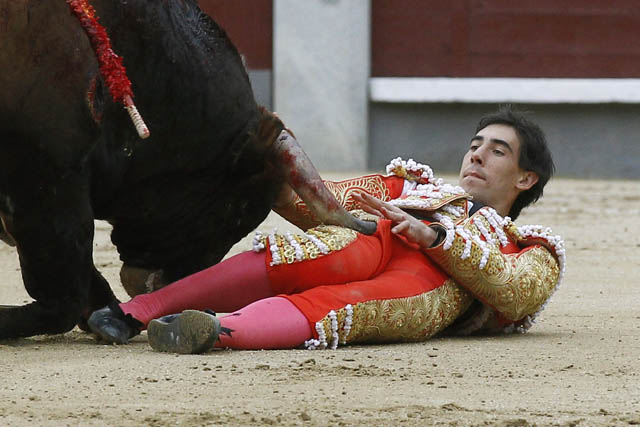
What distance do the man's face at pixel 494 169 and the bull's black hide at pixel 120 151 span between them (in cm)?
49

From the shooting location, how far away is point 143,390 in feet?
7.06

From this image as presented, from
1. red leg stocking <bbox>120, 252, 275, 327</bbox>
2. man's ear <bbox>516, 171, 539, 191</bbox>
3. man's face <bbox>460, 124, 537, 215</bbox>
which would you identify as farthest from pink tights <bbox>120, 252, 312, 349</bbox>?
man's ear <bbox>516, 171, 539, 191</bbox>

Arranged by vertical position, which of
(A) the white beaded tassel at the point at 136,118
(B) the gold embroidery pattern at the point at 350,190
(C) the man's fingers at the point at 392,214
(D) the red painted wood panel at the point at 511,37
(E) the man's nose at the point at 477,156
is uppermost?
(D) the red painted wood panel at the point at 511,37

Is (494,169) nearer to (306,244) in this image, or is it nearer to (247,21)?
(306,244)

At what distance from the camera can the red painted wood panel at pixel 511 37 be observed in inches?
356

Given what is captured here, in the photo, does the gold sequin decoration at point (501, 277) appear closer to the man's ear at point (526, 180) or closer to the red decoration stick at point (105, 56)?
the man's ear at point (526, 180)

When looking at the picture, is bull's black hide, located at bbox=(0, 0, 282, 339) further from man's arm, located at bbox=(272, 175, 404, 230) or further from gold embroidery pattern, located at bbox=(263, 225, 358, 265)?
gold embroidery pattern, located at bbox=(263, 225, 358, 265)

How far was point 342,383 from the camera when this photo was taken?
2.26m

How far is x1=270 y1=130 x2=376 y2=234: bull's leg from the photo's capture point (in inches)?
114

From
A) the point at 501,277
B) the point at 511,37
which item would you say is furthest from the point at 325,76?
the point at 501,277

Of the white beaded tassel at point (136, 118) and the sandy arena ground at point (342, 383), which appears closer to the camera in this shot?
the sandy arena ground at point (342, 383)

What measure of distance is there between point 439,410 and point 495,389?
0.75ft

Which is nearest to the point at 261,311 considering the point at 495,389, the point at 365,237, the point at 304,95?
the point at 365,237

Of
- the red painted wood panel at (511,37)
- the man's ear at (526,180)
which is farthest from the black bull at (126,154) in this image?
the red painted wood panel at (511,37)
